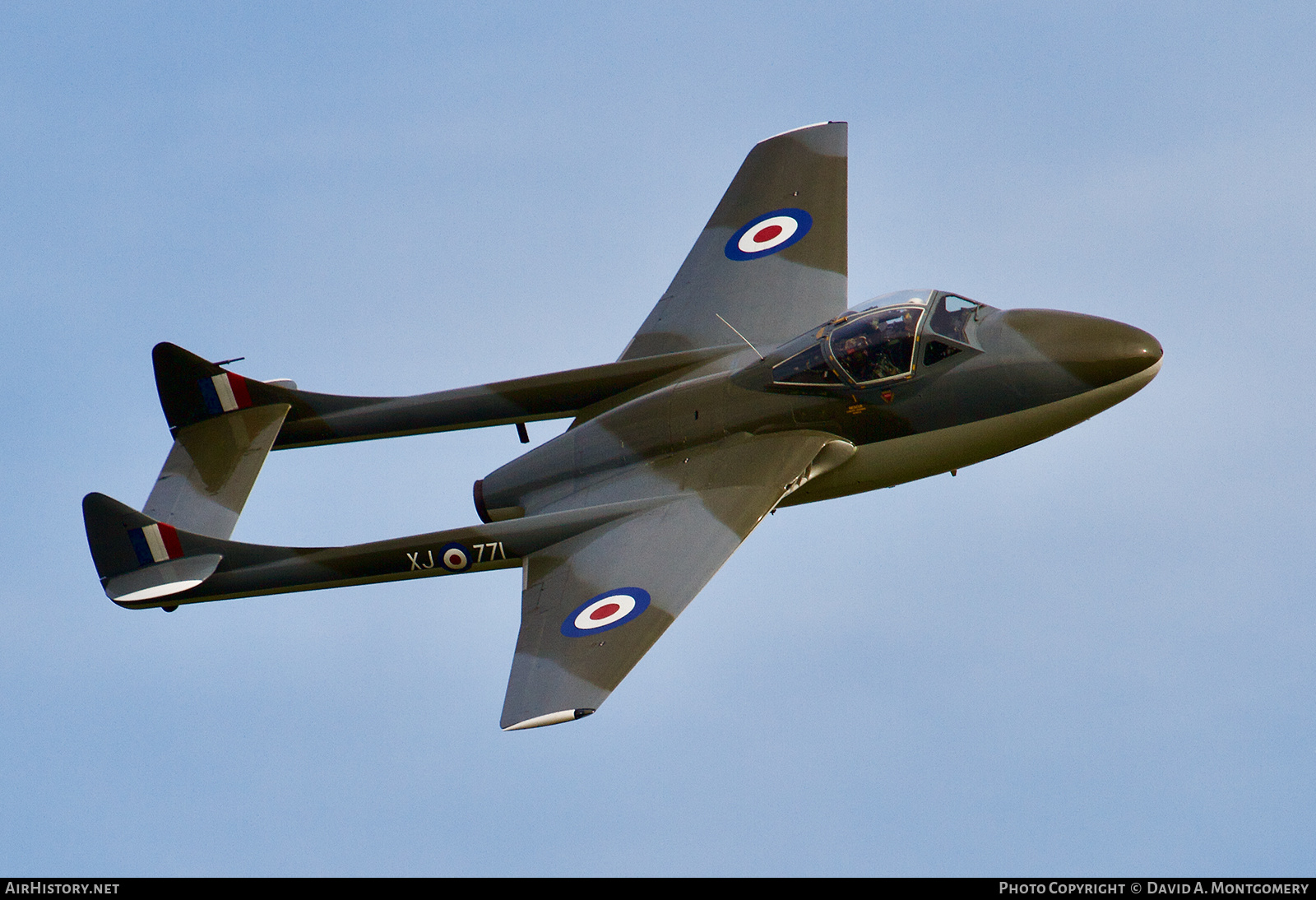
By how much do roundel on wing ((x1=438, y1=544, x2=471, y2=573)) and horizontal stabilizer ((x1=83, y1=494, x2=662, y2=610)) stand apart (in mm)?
12

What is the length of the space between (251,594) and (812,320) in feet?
31.2

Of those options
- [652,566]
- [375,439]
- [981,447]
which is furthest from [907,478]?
[375,439]

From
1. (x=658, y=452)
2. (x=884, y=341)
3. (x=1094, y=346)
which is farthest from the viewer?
(x=658, y=452)

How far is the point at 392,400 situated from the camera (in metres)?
26.0

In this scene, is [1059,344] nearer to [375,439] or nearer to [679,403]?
[679,403]

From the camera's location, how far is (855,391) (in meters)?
22.8

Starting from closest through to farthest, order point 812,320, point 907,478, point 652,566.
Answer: point 652,566
point 907,478
point 812,320

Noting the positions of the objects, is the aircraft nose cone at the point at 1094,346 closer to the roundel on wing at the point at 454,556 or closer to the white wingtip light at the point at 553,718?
the white wingtip light at the point at 553,718

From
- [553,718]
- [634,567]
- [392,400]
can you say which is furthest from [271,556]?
[553,718]

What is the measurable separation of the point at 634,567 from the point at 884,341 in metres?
4.75

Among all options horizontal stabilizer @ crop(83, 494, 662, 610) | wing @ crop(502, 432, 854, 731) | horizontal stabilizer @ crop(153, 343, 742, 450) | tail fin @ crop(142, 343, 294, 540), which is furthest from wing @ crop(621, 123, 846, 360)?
tail fin @ crop(142, 343, 294, 540)

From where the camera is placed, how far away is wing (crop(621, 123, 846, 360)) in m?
25.8

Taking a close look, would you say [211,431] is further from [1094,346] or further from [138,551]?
[1094,346]

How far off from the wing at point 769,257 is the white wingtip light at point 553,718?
7773 millimetres
